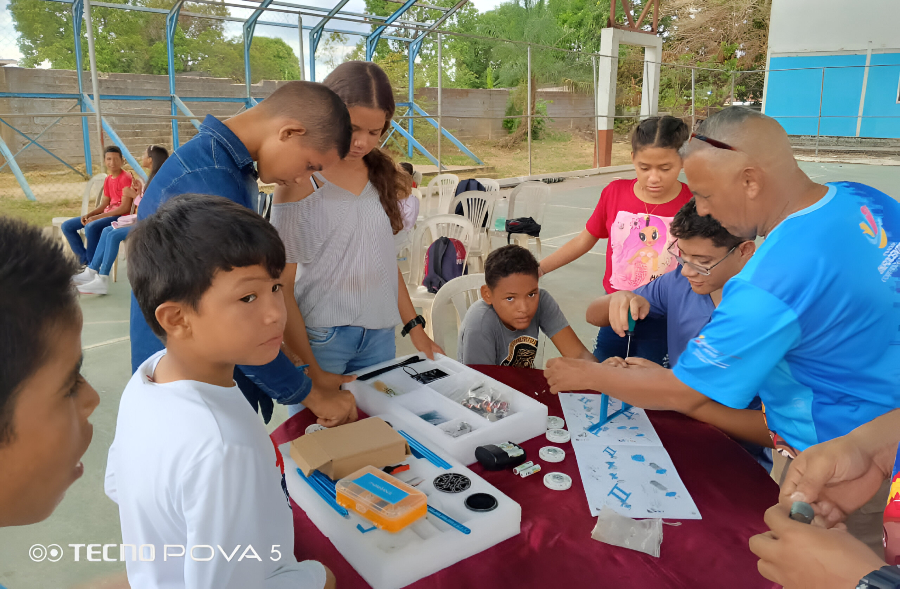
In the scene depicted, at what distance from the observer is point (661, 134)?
2424mm

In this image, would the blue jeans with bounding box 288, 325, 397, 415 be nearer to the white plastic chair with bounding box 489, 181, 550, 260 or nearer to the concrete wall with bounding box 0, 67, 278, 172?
the white plastic chair with bounding box 489, 181, 550, 260

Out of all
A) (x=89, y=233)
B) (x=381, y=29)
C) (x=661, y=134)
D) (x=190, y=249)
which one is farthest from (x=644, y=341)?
(x=381, y=29)

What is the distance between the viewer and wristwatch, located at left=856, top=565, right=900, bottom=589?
0.74 metres

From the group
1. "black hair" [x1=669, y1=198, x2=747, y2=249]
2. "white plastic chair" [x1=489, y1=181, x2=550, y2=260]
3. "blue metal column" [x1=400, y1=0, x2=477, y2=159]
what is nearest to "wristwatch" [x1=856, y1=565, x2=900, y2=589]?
"black hair" [x1=669, y1=198, x2=747, y2=249]

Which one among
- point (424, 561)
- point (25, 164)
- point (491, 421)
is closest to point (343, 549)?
point (424, 561)

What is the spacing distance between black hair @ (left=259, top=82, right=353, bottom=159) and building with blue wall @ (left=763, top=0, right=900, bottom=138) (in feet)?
61.9

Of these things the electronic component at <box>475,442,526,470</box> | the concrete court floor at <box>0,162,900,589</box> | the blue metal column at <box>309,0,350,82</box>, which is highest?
the blue metal column at <box>309,0,350,82</box>

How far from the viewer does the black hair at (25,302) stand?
1.82 ft

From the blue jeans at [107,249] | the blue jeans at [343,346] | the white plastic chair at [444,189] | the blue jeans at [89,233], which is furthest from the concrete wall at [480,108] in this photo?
the blue jeans at [343,346]

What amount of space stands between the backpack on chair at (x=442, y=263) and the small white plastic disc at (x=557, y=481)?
233cm

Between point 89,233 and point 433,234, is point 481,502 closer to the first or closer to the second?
point 433,234

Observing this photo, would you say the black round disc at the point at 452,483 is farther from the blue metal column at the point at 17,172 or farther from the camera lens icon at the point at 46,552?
the blue metal column at the point at 17,172

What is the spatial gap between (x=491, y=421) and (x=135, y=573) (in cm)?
83

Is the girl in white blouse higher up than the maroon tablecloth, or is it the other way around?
the girl in white blouse
